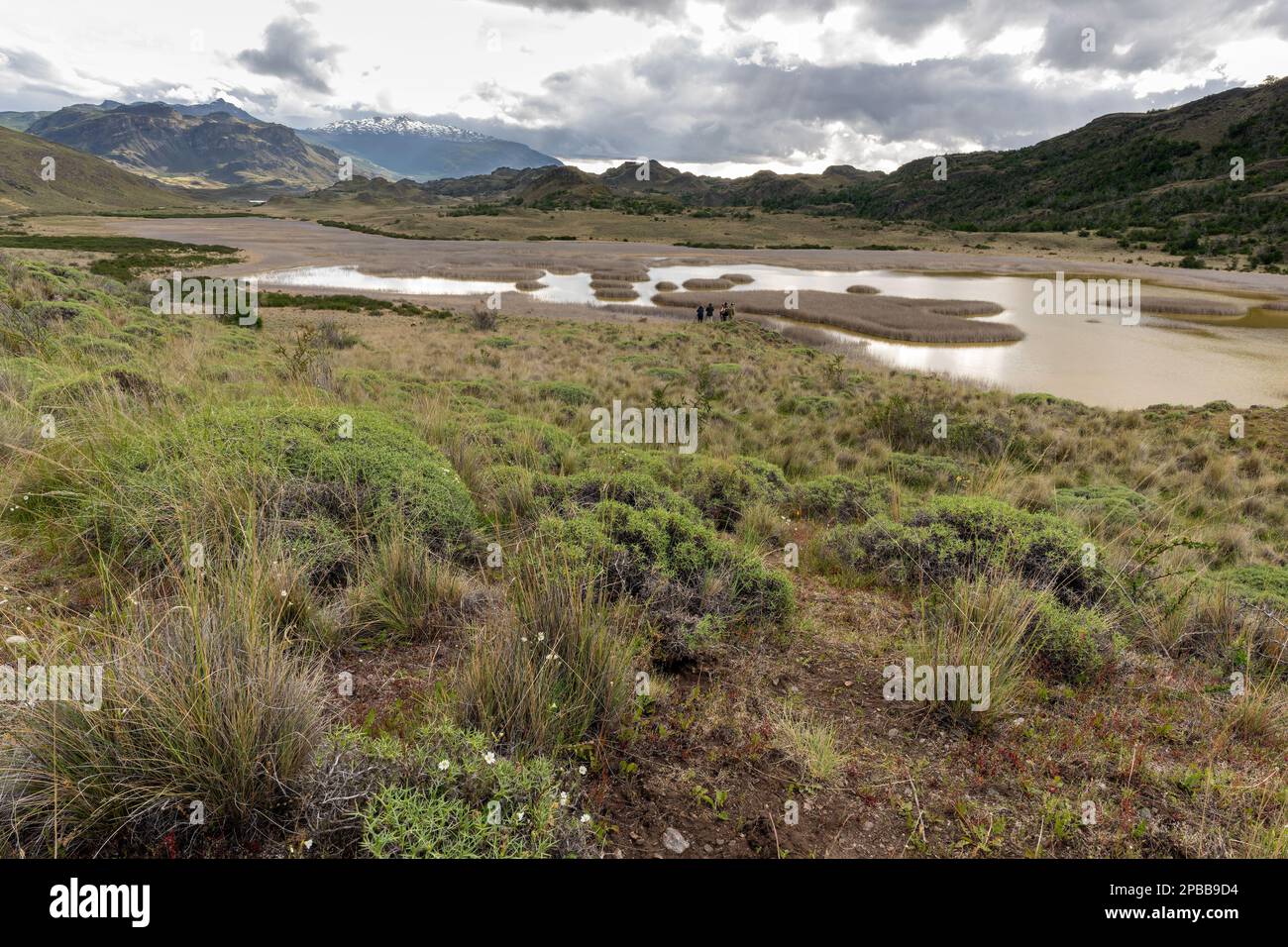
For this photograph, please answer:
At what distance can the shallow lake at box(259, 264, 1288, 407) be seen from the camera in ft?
73.3

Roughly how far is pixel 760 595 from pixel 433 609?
2278mm

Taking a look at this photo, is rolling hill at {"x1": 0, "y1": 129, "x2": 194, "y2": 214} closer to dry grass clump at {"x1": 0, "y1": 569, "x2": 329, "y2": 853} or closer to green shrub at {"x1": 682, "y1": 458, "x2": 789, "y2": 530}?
green shrub at {"x1": 682, "y1": 458, "x2": 789, "y2": 530}

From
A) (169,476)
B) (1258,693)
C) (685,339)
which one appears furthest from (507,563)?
(685,339)

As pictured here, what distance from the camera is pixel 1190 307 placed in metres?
39.3

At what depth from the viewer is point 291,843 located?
82.7 inches
